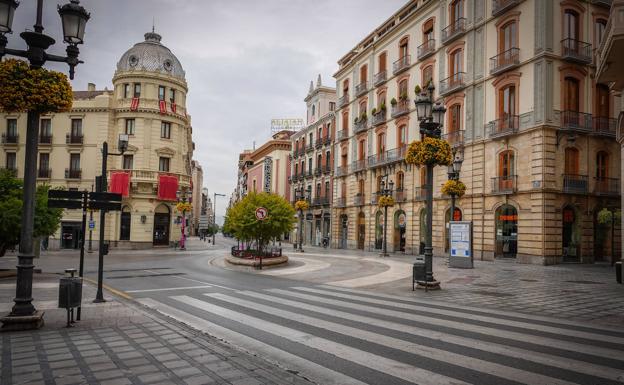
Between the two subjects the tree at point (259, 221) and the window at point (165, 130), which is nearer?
the tree at point (259, 221)

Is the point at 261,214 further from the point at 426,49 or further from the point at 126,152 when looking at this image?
the point at 126,152

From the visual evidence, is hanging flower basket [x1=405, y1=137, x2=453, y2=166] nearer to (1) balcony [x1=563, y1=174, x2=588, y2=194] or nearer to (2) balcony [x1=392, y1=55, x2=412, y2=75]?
(1) balcony [x1=563, y1=174, x2=588, y2=194]

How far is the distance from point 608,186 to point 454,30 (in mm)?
14052

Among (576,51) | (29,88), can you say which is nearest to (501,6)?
(576,51)

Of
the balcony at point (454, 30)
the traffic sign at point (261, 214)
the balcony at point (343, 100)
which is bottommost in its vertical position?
the traffic sign at point (261, 214)

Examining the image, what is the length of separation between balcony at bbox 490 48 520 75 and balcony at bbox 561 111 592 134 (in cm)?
399

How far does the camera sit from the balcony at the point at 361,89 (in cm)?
4147

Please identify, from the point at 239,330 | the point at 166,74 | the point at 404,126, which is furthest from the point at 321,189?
the point at 239,330

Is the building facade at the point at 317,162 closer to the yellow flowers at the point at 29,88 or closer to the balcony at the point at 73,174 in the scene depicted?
the balcony at the point at 73,174

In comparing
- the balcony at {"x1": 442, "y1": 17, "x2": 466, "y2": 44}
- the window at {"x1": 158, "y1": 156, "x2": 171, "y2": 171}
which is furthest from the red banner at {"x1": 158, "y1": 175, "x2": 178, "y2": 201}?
the balcony at {"x1": 442, "y1": 17, "x2": 466, "y2": 44}

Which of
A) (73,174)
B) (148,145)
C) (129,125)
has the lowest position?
(73,174)

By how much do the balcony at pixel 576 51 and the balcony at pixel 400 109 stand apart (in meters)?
12.4

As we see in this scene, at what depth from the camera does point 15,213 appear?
50.1ft

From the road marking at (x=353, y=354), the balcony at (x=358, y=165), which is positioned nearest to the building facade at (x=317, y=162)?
the balcony at (x=358, y=165)
